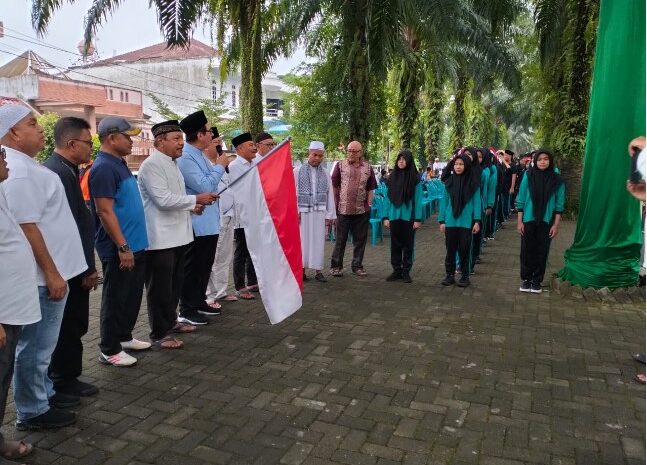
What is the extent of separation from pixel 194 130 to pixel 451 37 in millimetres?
7024

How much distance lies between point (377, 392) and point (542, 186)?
380 centimetres

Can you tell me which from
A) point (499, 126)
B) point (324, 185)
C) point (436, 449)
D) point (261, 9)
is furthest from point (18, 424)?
point (499, 126)

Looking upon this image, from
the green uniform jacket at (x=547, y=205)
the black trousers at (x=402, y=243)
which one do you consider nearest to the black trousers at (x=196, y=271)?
the black trousers at (x=402, y=243)

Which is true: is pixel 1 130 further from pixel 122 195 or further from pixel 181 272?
pixel 181 272

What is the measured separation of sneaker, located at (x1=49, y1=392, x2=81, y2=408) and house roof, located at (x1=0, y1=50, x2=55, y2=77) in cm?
2899

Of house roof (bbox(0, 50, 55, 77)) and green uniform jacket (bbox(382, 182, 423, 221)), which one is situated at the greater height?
house roof (bbox(0, 50, 55, 77))

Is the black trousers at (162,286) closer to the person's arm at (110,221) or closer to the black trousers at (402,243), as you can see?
the person's arm at (110,221)

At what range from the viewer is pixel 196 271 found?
5.06m

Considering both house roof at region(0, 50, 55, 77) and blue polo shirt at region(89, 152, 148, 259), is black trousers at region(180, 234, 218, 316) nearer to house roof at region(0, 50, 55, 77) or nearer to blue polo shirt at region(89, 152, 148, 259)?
blue polo shirt at region(89, 152, 148, 259)

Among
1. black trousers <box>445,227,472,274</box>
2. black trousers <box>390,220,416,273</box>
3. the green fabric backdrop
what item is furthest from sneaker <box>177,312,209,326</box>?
the green fabric backdrop

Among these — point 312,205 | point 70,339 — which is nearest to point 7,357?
point 70,339

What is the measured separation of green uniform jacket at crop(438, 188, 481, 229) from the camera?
261 inches

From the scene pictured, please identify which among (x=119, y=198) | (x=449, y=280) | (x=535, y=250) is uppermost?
(x=119, y=198)

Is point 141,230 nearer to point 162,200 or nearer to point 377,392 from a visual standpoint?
point 162,200
